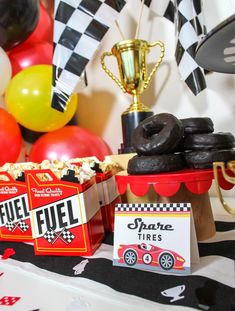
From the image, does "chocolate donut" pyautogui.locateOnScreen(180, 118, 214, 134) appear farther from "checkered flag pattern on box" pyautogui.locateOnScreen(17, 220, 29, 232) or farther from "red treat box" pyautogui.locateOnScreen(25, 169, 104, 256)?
"checkered flag pattern on box" pyautogui.locateOnScreen(17, 220, 29, 232)

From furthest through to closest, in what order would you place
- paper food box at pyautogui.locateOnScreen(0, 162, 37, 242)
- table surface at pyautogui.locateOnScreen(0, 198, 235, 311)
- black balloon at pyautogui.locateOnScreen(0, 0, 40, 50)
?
black balloon at pyautogui.locateOnScreen(0, 0, 40, 50) → paper food box at pyautogui.locateOnScreen(0, 162, 37, 242) → table surface at pyautogui.locateOnScreen(0, 198, 235, 311)

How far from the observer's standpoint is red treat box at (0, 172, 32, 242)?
75cm

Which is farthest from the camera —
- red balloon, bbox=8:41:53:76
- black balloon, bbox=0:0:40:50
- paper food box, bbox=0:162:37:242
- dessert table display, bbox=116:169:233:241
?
red balloon, bbox=8:41:53:76

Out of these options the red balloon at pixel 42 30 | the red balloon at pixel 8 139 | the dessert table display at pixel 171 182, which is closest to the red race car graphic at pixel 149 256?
the dessert table display at pixel 171 182

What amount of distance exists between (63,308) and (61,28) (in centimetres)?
94

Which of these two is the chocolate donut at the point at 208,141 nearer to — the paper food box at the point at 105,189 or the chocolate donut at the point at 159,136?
the chocolate donut at the point at 159,136

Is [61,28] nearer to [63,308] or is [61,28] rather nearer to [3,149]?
[3,149]

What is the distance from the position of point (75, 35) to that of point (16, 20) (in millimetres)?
326

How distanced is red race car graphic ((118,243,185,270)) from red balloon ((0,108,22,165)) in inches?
31.7

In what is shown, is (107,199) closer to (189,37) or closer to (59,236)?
(59,236)

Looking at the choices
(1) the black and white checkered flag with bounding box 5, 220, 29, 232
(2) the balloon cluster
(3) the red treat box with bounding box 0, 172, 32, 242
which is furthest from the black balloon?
(1) the black and white checkered flag with bounding box 5, 220, 29, 232

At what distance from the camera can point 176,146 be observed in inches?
24.4

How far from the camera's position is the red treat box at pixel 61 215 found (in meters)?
0.63

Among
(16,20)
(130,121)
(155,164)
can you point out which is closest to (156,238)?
(155,164)
